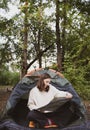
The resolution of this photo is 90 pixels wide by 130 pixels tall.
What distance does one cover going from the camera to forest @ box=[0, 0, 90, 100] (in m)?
18.9

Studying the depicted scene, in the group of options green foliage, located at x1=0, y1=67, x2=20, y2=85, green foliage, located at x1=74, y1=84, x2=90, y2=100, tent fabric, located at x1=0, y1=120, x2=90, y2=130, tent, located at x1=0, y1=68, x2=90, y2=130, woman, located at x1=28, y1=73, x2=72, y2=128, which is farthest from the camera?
green foliage, located at x1=0, y1=67, x2=20, y2=85

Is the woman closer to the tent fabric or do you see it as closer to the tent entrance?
the tent entrance

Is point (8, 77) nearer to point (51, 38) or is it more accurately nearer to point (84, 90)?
point (51, 38)

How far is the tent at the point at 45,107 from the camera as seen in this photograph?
8.30m

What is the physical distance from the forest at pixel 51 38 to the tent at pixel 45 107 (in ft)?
28.3

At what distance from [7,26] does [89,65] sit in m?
10.6

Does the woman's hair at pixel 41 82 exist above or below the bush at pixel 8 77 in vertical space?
above

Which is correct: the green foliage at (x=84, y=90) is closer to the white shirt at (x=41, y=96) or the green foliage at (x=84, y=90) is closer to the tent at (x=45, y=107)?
the tent at (x=45, y=107)

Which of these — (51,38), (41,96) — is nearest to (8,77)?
(51,38)

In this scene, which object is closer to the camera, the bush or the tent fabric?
the tent fabric

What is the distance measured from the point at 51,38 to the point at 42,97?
20.8 metres

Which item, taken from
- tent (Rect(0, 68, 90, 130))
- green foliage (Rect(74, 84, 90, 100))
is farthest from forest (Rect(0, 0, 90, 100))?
tent (Rect(0, 68, 90, 130))

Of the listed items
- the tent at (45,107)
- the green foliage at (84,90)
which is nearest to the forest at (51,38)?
the green foliage at (84,90)

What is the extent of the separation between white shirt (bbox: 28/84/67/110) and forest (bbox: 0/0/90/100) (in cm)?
935
